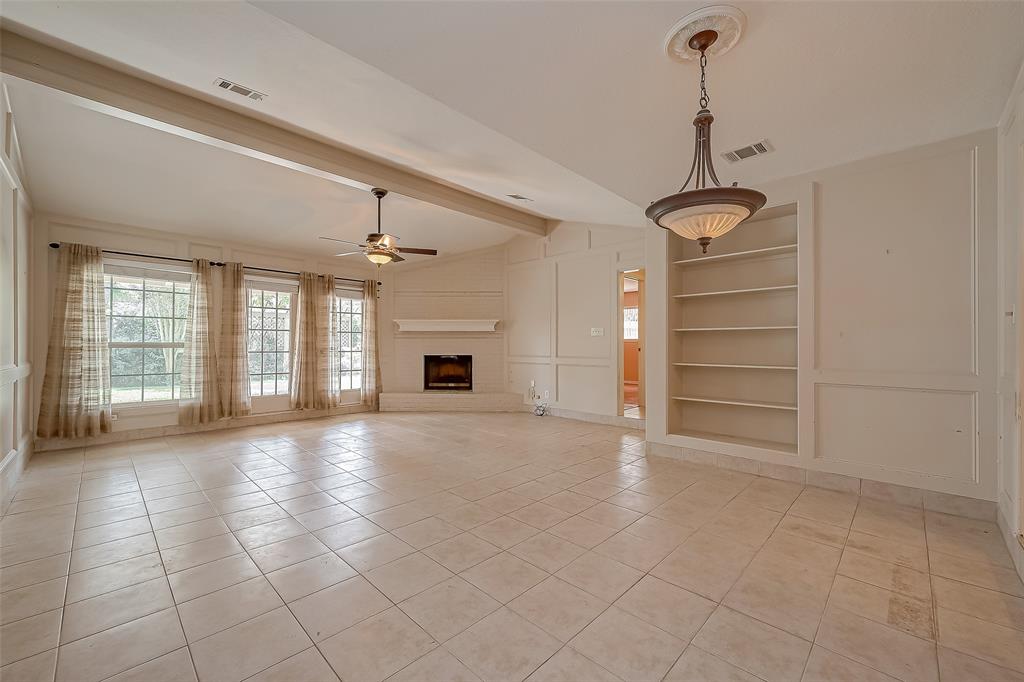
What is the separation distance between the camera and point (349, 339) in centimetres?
782

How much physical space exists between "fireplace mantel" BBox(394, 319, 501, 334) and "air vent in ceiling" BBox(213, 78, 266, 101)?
206 inches

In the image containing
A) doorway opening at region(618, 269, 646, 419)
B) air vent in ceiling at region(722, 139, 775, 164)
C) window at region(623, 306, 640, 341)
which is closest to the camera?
air vent in ceiling at region(722, 139, 775, 164)

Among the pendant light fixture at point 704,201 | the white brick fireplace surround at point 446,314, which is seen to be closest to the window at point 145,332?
the white brick fireplace surround at point 446,314

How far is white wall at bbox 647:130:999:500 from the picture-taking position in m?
2.99

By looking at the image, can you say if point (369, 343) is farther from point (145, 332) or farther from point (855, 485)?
point (855, 485)

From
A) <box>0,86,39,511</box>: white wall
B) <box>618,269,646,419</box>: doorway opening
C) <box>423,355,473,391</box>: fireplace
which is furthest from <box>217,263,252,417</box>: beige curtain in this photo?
<box>618,269,646,419</box>: doorway opening

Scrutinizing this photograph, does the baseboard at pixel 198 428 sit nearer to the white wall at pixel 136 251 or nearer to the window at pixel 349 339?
the white wall at pixel 136 251

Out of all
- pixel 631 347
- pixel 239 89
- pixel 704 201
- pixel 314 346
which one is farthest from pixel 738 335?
pixel 314 346

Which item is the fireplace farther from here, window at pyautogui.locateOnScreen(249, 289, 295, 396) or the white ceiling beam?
the white ceiling beam

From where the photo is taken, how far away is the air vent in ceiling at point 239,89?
113 inches

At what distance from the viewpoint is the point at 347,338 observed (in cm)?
780

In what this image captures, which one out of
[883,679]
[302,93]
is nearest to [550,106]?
[302,93]

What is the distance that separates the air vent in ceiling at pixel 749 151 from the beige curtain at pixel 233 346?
6605mm

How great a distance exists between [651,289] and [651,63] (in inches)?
110
